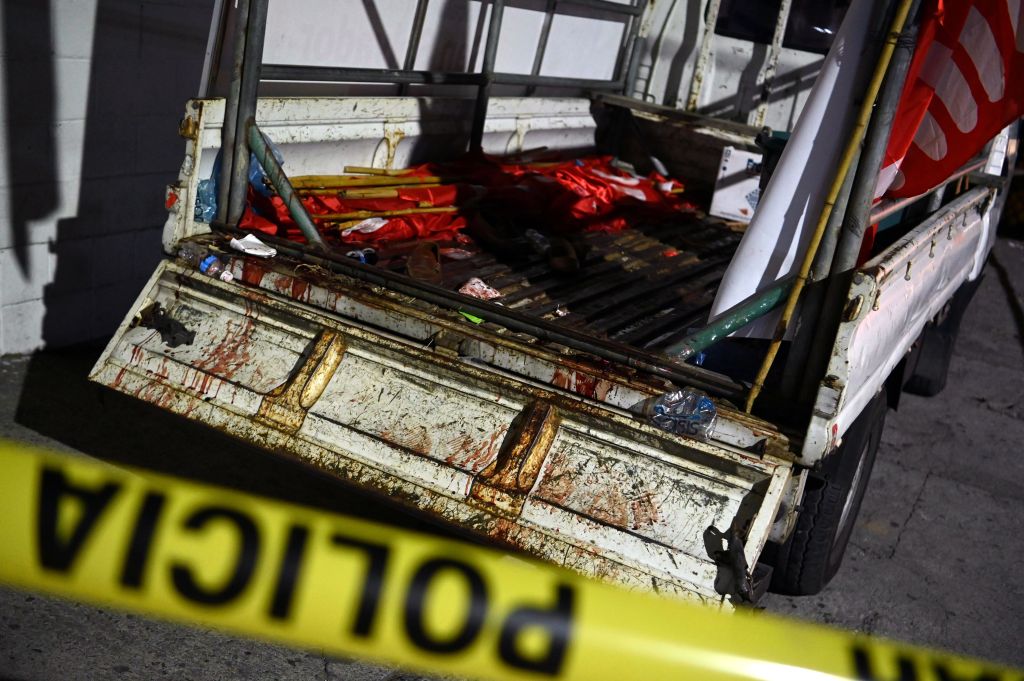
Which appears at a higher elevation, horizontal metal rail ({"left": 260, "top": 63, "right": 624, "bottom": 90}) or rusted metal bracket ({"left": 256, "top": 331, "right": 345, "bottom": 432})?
horizontal metal rail ({"left": 260, "top": 63, "right": 624, "bottom": 90})

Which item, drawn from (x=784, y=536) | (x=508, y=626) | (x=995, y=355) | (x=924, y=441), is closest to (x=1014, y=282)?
(x=995, y=355)

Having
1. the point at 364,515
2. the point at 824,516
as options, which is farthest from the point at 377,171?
the point at 824,516

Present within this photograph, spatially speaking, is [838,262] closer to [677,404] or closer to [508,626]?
[677,404]

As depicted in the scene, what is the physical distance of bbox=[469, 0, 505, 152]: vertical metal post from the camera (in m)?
5.79

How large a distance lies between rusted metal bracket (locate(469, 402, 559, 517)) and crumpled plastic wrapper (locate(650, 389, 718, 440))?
1.04ft

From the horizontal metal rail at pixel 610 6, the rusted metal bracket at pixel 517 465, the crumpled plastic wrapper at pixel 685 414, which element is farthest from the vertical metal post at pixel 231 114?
the horizontal metal rail at pixel 610 6

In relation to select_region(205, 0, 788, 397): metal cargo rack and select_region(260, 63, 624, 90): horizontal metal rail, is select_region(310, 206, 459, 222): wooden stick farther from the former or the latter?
select_region(260, 63, 624, 90): horizontal metal rail

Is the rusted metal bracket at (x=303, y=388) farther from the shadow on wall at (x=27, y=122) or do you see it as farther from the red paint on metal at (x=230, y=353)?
the shadow on wall at (x=27, y=122)

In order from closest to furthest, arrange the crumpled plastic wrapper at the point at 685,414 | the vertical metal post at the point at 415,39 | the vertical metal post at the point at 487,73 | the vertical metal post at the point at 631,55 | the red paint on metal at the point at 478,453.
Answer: the crumpled plastic wrapper at the point at 685,414 < the red paint on metal at the point at 478,453 < the vertical metal post at the point at 415,39 < the vertical metal post at the point at 487,73 < the vertical metal post at the point at 631,55

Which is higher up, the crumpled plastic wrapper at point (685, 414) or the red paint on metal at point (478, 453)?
the crumpled plastic wrapper at point (685, 414)

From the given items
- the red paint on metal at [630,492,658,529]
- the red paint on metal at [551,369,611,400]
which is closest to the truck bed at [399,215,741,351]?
the red paint on metal at [551,369,611,400]

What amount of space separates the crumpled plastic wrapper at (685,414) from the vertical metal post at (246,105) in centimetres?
186

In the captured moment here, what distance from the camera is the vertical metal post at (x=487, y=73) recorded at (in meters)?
5.79

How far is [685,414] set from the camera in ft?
10.1
